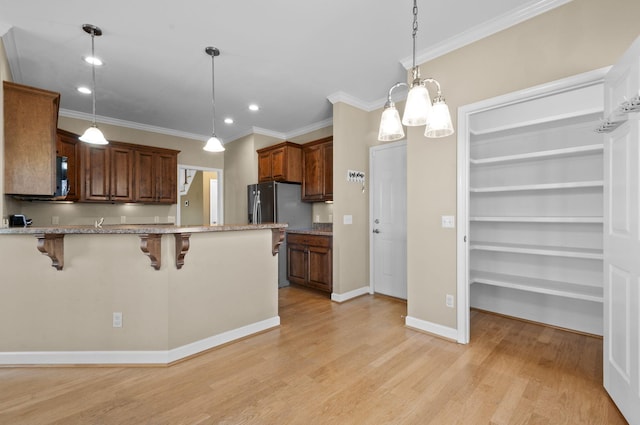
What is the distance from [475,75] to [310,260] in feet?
10.2

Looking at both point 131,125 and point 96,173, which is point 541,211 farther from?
point 131,125

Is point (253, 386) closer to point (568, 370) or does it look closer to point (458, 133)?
point (568, 370)

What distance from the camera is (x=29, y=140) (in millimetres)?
2746

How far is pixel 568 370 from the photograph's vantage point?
88.5 inches

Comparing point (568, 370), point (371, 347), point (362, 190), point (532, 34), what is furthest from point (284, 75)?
point (568, 370)

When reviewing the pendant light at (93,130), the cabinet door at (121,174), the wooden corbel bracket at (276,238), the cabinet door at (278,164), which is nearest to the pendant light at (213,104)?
the pendant light at (93,130)

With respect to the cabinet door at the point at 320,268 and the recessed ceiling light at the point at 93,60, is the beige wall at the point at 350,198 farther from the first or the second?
the recessed ceiling light at the point at 93,60

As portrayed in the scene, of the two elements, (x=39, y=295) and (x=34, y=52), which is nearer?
(x=39, y=295)

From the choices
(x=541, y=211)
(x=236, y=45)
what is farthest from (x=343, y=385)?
(x=236, y=45)

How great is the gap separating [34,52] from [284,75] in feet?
8.11

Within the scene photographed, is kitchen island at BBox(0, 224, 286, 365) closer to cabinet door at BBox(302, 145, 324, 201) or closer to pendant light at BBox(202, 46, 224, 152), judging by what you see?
pendant light at BBox(202, 46, 224, 152)

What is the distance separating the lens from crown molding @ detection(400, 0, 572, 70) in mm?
2301

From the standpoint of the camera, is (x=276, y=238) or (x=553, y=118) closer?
(x=553, y=118)

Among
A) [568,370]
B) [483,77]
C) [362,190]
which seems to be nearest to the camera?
[568,370]
